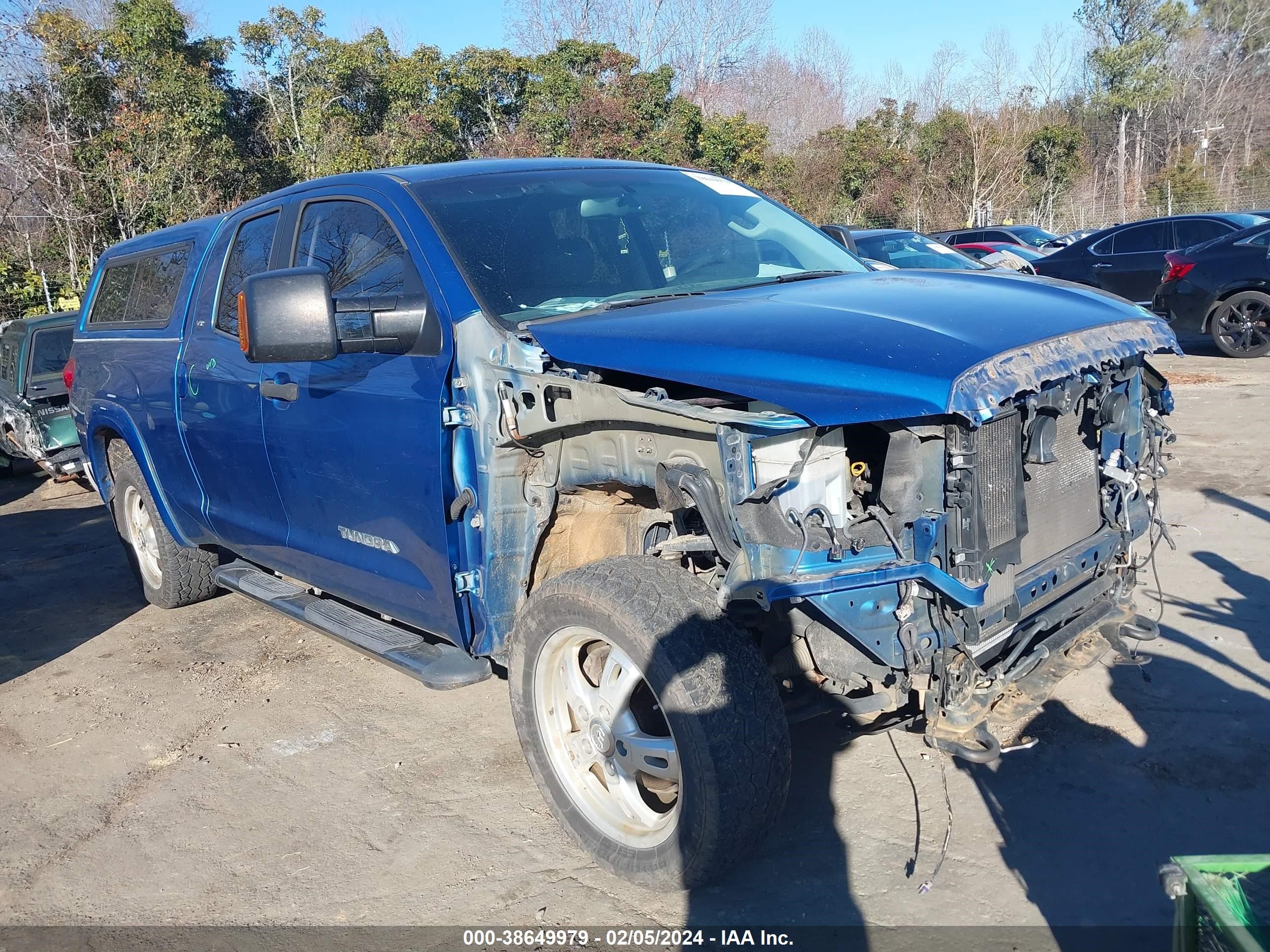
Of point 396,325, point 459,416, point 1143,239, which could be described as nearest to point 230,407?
point 396,325

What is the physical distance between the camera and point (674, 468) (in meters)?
2.79

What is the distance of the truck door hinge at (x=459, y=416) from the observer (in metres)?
3.27

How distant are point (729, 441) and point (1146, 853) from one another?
172 centimetres

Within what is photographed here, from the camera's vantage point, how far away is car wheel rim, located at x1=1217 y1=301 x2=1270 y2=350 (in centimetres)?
1131

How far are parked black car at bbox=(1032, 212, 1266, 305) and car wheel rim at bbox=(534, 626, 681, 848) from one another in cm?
1267

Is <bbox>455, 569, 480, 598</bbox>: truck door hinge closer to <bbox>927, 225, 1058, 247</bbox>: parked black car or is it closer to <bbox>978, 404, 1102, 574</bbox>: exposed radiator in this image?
<bbox>978, 404, 1102, 574</bbox>: exposed radiator

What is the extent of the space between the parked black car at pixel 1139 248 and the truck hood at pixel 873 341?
11.9 meters

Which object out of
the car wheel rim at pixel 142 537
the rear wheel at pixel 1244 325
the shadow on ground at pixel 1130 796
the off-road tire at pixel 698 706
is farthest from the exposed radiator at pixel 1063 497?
the rear wheel at pixel 1244 325

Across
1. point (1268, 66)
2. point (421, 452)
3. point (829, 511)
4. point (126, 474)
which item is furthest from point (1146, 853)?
point (1268, 66)

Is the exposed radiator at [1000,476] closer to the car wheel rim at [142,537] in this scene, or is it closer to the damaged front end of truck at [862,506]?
the damaged front end of truck at [862,506]

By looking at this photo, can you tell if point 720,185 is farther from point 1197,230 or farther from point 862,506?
point 1197,230

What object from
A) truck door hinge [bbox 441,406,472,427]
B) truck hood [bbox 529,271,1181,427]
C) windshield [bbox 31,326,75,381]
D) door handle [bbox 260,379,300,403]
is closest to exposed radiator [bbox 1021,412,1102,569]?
truck hood [bbox 529,271,1181,427]

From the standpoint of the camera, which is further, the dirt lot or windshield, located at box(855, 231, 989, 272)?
windshield, located at box(855, 231, 989, 272)

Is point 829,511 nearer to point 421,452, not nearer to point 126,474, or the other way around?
point 421,452
